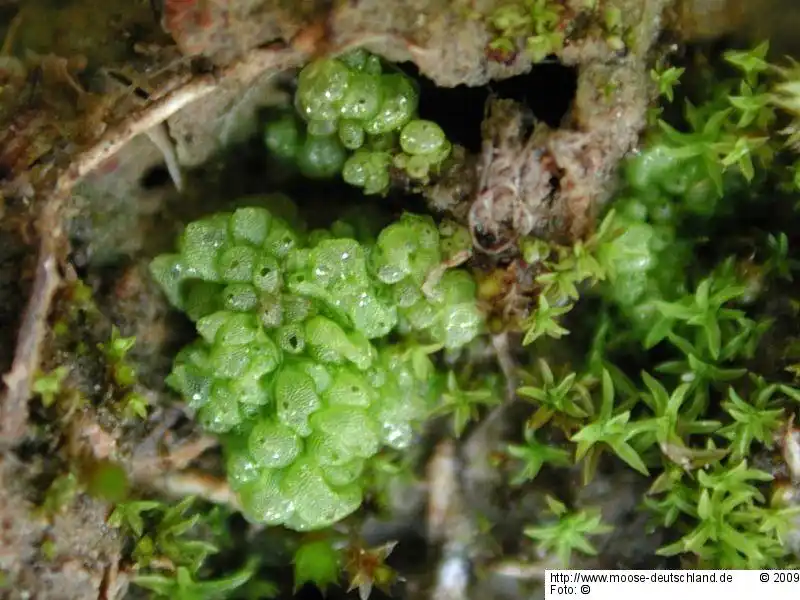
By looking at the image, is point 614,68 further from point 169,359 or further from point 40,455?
point 40,455

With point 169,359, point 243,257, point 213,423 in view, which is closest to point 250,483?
point 213,423

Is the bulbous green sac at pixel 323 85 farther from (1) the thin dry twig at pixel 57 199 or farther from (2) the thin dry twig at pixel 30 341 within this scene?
(2) the thin dry twig at pixel 30 341

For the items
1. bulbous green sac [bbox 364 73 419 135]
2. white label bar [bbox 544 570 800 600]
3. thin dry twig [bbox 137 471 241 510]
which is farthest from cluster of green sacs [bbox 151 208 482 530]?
white label bar [bbox 544 570 800 600]

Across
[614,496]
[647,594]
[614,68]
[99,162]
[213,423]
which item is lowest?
[647,594]

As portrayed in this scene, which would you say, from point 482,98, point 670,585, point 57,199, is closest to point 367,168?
point 482,98

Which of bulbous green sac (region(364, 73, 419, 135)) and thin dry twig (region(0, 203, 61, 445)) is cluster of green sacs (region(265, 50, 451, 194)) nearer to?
bulbous green sac (region(364, 73, 419, 135))

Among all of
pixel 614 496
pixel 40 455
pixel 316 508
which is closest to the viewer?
pixel 40 455

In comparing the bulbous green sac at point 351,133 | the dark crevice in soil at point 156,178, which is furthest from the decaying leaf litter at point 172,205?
the bulbous green sac at point 351,133
